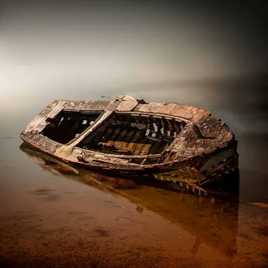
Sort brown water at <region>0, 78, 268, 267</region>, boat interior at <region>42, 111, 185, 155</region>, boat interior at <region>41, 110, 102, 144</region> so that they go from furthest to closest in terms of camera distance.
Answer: boat interior at <region>41, 110, 102, 144</region> → boat interior at <region>42, 111, 185, 155</region> → brown water at <region>0, 78, 268, 267</region>

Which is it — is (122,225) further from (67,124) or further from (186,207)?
(67,124)

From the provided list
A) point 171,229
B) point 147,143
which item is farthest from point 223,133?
point 147,143

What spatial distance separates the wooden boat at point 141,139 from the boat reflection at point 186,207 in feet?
0.90

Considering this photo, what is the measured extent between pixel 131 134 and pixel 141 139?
0.35 metres

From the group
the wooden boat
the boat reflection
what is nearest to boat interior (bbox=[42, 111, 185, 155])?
the wooden boat

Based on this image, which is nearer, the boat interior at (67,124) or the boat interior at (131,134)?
the boat interior at (131,134)

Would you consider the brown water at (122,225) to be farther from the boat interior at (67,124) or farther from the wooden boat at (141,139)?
the boat interior at (67,124)

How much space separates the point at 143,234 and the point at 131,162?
8.16ft

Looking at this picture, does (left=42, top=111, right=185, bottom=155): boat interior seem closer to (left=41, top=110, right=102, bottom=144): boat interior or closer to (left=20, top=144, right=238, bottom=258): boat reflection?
(left=41, top=110, right=102, bottom=144): boat interior

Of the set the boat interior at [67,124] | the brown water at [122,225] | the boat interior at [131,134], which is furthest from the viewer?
the boat interior at [67,124]

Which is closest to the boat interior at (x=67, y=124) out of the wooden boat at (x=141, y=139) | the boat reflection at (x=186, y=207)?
the wooden boat at (x=141, y=139)

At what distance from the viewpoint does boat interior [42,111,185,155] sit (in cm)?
805

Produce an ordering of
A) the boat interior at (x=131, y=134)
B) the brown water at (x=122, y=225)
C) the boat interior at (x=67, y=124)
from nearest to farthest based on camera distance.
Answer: the brown water at (x=122, y=225)
the boat interior at (x=131, y=134)
the boat interior at (x=67, y=124)

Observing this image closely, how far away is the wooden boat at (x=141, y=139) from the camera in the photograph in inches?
224
